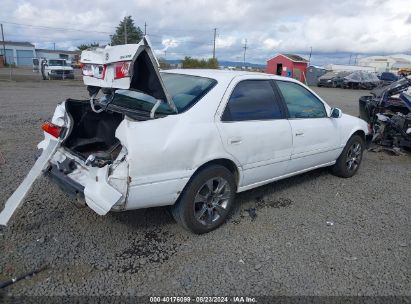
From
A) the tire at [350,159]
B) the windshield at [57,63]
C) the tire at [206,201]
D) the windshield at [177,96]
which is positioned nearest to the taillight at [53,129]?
the windshield at [177,96]

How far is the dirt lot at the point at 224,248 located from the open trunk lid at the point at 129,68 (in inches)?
54.8

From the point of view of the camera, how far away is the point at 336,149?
505 cm

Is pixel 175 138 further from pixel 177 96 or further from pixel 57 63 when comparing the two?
pixel 57 63

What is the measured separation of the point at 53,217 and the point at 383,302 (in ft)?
10.7

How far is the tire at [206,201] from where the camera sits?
326 cm

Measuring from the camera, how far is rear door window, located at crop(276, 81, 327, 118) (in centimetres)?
429

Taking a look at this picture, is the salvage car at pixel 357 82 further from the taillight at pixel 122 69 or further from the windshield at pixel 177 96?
the taillight at pixel 122 69

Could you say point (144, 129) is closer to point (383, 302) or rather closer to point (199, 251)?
point (199, 251)

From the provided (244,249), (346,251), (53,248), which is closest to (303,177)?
(346,251)

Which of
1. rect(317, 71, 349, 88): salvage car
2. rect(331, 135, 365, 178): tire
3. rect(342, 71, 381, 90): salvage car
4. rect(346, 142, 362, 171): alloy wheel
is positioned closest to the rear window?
rect(331, 135, 365, 178): tire

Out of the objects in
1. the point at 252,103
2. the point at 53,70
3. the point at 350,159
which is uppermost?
the point at 252,103

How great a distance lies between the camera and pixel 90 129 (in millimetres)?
4148

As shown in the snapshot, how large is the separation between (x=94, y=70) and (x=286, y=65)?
4285cm

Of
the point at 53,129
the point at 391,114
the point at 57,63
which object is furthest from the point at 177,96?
the point at 57,63
